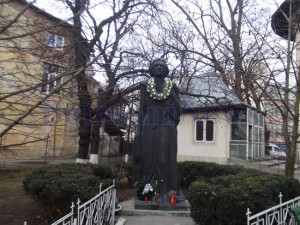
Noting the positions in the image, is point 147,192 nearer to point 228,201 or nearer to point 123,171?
point 228,201

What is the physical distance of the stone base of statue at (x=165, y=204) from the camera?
24.6 feet

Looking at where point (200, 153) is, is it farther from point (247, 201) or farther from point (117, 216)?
point (247, 201)

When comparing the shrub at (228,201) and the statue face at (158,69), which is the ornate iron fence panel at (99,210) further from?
the statue face at (158,69)

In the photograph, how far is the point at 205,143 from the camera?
71.5 ft

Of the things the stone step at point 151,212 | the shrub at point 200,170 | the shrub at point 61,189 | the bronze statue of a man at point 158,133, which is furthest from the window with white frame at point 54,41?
the shrub at point 200,170

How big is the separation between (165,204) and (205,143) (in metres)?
14.5

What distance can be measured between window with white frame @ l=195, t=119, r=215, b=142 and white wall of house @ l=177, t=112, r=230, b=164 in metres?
0.20

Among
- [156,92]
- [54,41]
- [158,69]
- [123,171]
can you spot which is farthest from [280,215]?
[123,171]

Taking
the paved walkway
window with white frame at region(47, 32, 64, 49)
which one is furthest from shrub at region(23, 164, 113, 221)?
window with white frame at region(47, 32, 64, 49)

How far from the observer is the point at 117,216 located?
7.30m

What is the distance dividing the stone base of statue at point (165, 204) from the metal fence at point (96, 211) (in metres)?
1.09

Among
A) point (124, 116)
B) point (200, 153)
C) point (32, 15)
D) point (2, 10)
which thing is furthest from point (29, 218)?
point (200, 153)

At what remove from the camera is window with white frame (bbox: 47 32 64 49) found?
416 centimetres

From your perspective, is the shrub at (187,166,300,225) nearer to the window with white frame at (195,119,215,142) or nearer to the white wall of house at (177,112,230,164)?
the white wall of house at (177,112,230,164)
